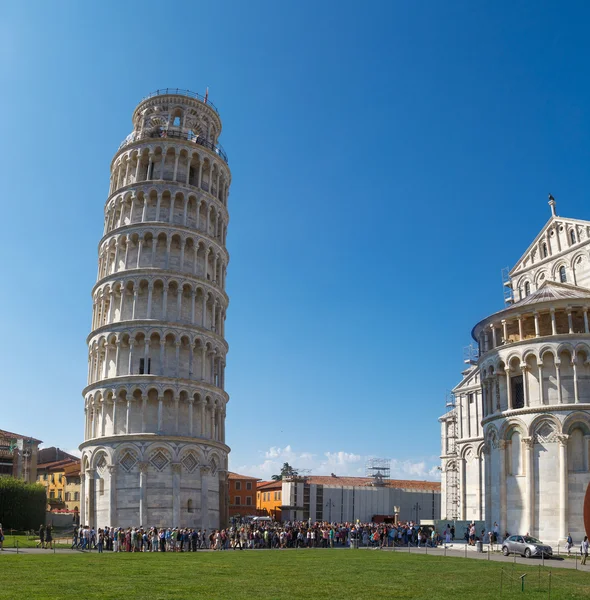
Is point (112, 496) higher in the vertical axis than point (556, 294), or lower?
lower

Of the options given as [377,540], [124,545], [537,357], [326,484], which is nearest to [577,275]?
[537,357]

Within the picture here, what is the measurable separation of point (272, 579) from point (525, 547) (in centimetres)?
1868

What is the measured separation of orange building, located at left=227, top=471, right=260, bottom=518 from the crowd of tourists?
179 feet

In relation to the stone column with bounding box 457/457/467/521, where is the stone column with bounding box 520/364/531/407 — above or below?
above

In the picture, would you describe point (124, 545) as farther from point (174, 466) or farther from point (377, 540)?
point (377, 540)

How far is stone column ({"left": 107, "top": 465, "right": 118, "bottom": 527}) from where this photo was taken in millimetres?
48281

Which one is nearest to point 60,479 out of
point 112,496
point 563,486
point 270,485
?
point 270,485

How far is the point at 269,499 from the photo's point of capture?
10700cm

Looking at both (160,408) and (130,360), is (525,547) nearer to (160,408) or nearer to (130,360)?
(160,408)

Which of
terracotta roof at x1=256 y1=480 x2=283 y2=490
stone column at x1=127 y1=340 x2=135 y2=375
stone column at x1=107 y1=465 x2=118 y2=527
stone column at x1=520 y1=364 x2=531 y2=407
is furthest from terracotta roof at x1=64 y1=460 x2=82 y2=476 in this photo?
stone column at x1=520 y1=364 x2=531 y2=407

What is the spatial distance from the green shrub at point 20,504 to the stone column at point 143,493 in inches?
818

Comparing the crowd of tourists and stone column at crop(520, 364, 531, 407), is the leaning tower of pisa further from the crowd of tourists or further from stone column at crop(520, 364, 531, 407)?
stone column at crop(520, 364, 531, 407)

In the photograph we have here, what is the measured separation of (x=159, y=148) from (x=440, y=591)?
45779 millimetres

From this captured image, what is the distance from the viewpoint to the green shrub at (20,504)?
206ft
